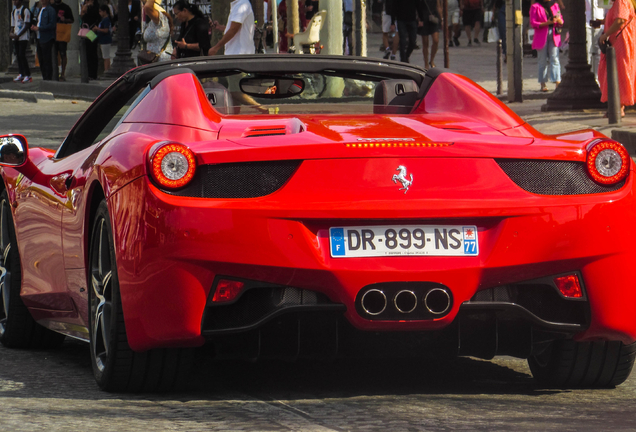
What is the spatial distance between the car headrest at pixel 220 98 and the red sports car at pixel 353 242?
0.34 metres

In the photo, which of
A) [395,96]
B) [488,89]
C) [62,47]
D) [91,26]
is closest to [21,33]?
[62,47]

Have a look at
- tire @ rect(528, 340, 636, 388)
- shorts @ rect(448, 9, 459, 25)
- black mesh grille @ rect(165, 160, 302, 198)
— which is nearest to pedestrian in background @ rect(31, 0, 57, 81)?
shorts @ rect(448, 9, 459, 25)

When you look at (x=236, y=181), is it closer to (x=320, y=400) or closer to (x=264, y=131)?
(x=264, y=131)

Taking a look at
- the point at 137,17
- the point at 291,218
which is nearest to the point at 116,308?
the point at 291,218

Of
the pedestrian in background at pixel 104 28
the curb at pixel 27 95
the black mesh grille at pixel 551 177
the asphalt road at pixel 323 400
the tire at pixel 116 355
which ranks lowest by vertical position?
the asphalt road at pixel 323 400

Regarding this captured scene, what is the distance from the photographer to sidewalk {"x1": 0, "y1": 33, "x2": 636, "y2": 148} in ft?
52.1

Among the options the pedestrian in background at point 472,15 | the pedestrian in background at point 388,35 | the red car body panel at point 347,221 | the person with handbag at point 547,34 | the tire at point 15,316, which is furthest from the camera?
the pedestrian in background at point 472,15

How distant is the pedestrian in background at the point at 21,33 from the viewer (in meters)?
30.6

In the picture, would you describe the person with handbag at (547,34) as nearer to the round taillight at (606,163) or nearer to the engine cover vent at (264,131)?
the round taillight at (606,163)

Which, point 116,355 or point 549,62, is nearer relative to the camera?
point 116,355

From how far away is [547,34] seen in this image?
22156 millimetres

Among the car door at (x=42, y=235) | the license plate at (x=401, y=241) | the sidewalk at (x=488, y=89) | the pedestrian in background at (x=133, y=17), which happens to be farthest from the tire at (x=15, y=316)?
the pedestrian in background at (x=133, y=17)

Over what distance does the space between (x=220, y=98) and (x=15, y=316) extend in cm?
155

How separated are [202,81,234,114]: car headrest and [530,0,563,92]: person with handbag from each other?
17.0 meters
